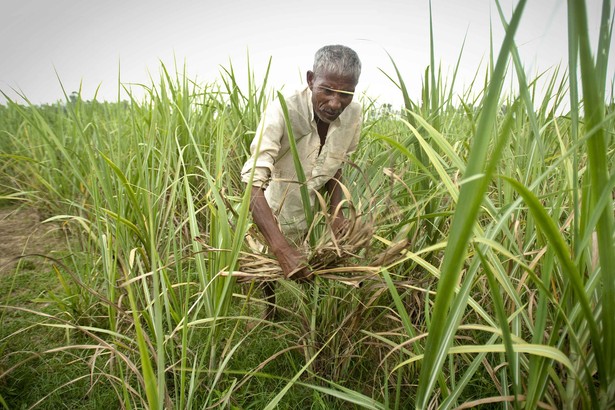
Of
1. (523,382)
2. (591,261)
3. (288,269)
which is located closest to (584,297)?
(591,261)

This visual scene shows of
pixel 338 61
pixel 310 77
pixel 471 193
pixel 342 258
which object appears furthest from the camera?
pixel 310 77

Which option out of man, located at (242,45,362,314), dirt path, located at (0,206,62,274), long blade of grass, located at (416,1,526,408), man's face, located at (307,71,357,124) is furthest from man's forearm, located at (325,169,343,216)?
dirt path, located at (0,206,62,274)

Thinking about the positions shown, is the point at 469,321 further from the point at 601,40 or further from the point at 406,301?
the point at 601,40

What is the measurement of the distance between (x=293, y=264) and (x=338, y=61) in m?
0.76

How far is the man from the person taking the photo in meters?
1.11

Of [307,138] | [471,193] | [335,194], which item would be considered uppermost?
[307,138]

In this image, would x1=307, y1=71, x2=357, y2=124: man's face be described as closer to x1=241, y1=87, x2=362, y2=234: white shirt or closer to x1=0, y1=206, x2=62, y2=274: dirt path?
x1=241, y1=87, x2=362, y2=234: white shirt

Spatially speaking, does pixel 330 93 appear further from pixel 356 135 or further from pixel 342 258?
pixel 342 258

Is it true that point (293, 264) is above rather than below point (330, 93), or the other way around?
below

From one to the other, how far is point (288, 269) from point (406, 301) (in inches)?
17.3

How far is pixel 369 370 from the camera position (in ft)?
3.86

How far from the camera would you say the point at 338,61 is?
52.7 inches

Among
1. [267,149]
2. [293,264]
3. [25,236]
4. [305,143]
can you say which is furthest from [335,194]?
[25,236]

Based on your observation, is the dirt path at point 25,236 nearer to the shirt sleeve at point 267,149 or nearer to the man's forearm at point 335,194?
the shirt sleeve at point 267,149
